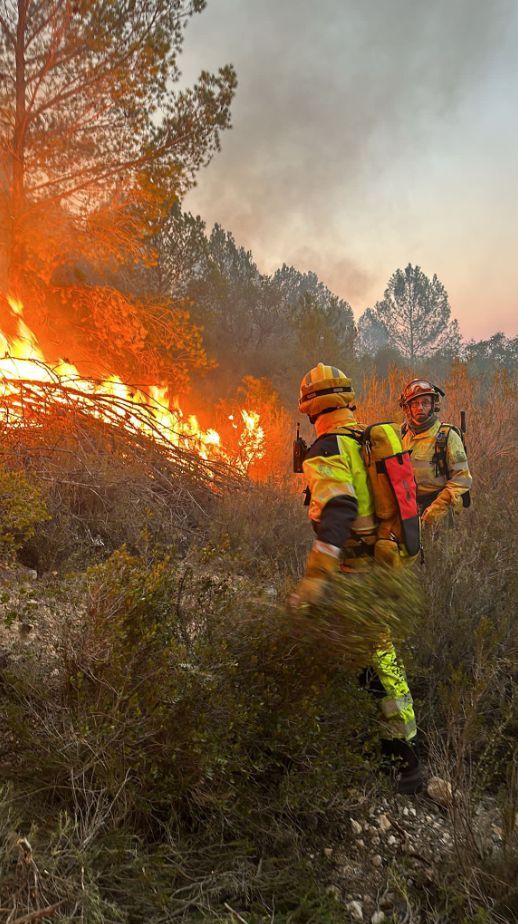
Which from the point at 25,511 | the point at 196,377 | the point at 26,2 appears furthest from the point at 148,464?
the point at 196,377

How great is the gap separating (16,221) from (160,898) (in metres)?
9.55

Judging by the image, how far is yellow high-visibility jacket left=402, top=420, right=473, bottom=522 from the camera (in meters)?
4.66

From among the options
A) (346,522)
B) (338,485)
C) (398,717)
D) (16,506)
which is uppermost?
(338,485)

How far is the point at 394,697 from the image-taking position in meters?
2.32

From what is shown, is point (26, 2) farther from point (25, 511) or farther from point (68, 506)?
point (25, 511)

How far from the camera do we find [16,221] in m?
8.42

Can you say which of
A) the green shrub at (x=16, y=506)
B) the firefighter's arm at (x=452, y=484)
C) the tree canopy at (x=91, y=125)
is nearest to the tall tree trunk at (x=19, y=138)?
the tree canopy at (x=91, y=125)

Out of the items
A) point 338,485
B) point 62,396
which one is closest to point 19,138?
point 62,396

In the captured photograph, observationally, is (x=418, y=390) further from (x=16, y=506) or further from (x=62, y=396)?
(x=62, y=396)

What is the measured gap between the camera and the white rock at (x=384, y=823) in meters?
2.05

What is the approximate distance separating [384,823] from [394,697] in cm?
49

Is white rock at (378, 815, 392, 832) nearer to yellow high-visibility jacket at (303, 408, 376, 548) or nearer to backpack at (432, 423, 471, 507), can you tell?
yellow high-visibility jacket at (303, 408, 376, 548)

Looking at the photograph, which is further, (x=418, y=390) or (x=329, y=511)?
(x=418, y=390)

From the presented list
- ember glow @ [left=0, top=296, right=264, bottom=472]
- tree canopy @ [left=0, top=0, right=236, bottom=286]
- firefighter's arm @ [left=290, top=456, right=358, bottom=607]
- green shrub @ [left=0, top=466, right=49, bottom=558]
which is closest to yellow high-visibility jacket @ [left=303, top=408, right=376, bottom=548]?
firefighter's arm @ [left=290, top=456, right=358, bottom=607]
